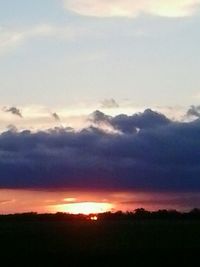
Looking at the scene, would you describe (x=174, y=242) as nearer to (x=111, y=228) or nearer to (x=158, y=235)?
(x=158, y=235)

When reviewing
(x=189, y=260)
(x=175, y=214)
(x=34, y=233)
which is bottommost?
(x=189, y=260)

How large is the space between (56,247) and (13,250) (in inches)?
154

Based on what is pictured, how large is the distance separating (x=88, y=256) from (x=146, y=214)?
84181 mm

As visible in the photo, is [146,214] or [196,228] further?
[146,214]

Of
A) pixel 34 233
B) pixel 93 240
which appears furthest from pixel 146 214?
pixel 93 240

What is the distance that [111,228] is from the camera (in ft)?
346

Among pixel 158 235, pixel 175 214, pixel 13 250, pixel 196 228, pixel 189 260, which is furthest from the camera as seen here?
pixel 175 214

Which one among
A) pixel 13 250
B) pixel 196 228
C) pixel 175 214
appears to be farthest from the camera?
pixel 175 214

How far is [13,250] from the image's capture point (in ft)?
247

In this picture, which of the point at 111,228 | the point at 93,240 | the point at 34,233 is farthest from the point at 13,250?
the point at 111,228

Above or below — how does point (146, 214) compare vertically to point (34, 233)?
above

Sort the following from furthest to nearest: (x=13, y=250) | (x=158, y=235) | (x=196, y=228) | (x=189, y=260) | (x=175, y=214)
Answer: (x=175, y=214) < (x=196, y=228) < (x=158, y=235) < (x=13, y=250) < (x=189, y=260)

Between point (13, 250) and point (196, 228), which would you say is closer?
point (13, 250)

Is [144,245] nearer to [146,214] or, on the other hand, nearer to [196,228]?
[196,228]
